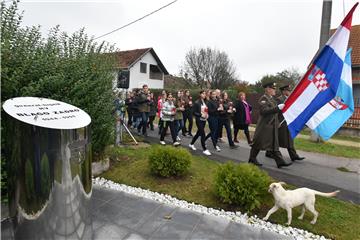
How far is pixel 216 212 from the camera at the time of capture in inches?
142

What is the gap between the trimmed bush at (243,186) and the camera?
3525 mm

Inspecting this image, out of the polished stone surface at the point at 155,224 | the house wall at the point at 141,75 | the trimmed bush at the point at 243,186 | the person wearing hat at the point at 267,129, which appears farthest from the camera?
the house wall at the point at 141,75

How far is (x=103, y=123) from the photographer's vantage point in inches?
195

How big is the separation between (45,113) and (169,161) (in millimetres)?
2567

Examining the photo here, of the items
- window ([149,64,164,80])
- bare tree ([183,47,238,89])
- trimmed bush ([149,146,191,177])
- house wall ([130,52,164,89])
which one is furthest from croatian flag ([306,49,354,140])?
bare tree ([183,47,238,89])

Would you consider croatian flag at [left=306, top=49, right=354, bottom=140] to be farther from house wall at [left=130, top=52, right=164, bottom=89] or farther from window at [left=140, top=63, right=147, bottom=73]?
window at [left=140, top=63, right=147, bottom=73]

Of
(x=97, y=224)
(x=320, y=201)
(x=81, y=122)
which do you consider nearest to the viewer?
(x=81, y=122)

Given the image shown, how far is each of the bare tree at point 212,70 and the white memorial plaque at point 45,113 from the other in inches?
1472

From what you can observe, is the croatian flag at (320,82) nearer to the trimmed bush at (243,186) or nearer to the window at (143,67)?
the trimmed bush at (243,186)

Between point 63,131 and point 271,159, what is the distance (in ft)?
18.9

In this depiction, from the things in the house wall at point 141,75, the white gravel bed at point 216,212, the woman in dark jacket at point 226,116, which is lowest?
the white gravel bed at point 216,212

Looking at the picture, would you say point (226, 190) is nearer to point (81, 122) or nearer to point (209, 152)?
point (81, 122)

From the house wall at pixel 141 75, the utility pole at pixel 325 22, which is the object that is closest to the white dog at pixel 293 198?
the utility pole at pixel 325 22

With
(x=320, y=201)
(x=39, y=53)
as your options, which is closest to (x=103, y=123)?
(x=39, y=53)
